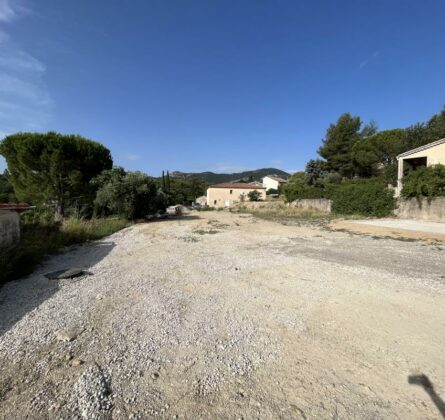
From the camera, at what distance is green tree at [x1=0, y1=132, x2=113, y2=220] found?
13.5 m

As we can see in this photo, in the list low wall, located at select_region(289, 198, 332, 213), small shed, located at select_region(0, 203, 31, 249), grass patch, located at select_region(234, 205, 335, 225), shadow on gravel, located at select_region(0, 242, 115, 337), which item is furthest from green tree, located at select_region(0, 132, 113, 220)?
low wall, located at select_region(289, 198, 332, 213)

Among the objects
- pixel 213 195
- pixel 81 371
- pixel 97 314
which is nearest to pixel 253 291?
pixel 97 314

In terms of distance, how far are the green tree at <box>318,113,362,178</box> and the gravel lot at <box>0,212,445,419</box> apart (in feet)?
114

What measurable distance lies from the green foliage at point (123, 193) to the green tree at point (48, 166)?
133cm

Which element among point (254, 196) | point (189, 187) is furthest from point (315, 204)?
point (189, 187)

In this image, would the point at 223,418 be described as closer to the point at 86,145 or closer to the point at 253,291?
the point at 253,291

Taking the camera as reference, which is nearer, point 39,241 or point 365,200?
point 39,241

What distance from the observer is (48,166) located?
13.9 meters

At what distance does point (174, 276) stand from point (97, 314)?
69.5 inches

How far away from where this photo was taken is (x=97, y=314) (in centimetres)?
314

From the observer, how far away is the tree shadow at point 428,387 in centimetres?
179

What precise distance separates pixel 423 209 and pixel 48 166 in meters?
23.3

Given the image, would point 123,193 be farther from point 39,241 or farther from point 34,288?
point 34,288

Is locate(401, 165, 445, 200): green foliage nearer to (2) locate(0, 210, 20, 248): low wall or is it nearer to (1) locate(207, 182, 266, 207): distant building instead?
(2) locate(0, 210, 20, 248): low wall
